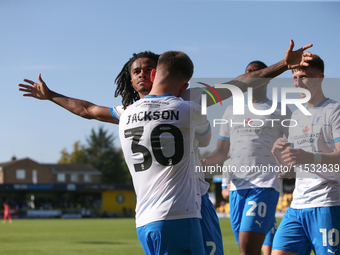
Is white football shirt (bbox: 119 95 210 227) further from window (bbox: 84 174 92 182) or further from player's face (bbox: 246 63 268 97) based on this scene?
window (bbox: 84 174 92 182)

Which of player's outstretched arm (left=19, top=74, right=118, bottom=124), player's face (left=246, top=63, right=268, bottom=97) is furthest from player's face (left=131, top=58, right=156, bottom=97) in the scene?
player's face (left=246, top=63, right=268, bottom=97)

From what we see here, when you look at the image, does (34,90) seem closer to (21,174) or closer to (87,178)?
(21,174)

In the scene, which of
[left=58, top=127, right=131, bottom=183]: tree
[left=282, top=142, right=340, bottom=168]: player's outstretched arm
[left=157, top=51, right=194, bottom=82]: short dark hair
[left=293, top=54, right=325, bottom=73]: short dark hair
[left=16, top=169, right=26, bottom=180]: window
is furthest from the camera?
[left=58, top=127, right=131, bottom=183]: tree

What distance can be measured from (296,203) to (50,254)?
8.66m

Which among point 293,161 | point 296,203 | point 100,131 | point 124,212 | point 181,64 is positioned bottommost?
point 124,212

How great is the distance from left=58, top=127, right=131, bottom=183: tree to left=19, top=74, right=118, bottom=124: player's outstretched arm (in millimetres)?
87854

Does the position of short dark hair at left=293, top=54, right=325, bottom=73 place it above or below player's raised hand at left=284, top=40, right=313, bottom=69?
above

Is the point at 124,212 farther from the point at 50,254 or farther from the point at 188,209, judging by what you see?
the point at 188,209

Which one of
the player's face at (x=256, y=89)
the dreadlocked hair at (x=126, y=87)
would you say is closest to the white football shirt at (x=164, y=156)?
the dreadlocked hair at (x=126, y=87)

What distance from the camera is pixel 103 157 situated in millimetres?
95062

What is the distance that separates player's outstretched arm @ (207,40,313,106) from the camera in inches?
142

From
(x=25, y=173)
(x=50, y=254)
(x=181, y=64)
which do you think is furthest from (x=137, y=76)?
(x=25, y=173)

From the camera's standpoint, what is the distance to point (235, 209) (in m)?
5.98

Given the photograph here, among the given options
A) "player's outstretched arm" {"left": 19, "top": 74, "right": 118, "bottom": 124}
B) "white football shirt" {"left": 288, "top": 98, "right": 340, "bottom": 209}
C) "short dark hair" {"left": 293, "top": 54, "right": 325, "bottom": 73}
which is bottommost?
"white football shirt" {"left": 288, "top": 98, "right": 340, "bottom": 209}
